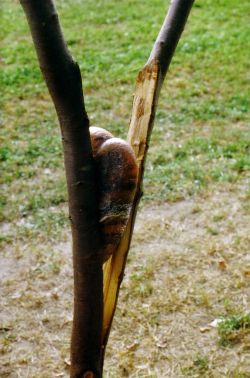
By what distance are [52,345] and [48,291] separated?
0.51m

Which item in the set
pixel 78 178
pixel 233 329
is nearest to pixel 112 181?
pixel 78 178

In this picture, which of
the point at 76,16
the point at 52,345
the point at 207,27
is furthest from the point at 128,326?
the point at 76,16

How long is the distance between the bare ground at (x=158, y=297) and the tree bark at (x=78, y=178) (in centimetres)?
120

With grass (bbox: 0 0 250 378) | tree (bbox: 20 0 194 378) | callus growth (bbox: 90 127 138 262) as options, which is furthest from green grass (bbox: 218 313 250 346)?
callus growth (bbox: 90 127 138 262)

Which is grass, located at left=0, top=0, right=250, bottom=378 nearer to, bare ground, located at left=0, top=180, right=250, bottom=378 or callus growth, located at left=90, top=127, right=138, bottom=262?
bare ground, located at left=0, top=180, right=250, bottom=378

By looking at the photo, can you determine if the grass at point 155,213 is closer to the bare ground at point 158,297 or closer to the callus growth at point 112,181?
the bare ground at point 158,297

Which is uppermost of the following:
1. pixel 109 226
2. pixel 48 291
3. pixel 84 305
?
pixel 109 226

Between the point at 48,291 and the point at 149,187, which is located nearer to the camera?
the point at 48,291

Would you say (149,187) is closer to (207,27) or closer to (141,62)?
(141,62)

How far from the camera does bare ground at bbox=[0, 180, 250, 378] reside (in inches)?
123

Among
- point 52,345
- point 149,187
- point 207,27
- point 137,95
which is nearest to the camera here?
point 137,95

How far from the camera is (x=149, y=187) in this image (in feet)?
15.9

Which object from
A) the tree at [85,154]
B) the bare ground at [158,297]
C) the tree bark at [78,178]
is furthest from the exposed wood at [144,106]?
the bare ground at [158,297]

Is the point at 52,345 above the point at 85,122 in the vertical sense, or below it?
below
